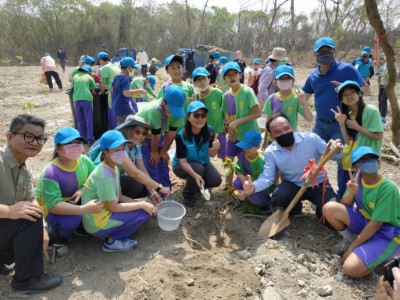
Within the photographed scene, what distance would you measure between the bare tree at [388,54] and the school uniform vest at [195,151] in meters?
3.36

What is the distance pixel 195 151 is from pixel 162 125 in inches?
19.1

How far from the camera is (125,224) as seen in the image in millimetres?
2916

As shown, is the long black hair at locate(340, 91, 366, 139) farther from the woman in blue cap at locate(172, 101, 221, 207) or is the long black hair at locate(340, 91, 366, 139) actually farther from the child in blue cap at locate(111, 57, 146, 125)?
the child in blue cap at locate(111, 57, 146, 125)

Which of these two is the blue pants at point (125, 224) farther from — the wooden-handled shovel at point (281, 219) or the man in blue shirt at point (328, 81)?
the man in blue shirt at point (328, 81)

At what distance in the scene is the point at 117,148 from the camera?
270 centimetres

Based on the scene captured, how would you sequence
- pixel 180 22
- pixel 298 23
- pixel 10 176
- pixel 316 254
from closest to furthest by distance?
pixel 10 176 < pixel 316 254 < pixel 180 22 < pixel 298 23

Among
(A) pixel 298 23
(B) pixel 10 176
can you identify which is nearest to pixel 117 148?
(B) pixel 10 176

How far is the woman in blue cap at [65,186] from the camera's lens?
8.61ft

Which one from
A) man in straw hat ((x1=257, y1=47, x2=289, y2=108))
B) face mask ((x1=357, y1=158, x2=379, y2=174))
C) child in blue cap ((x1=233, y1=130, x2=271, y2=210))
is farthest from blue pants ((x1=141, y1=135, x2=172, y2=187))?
man in straw hat ((x1=257, y1=47, x2=289, y2=108))

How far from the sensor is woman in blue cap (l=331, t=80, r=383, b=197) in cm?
321

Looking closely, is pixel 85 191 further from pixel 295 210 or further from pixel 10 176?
pixel 295 210

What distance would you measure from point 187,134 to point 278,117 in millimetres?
1008

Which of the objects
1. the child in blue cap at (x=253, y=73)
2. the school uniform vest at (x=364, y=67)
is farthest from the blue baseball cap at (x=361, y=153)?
the school uniform vest at (x=364, y=67)

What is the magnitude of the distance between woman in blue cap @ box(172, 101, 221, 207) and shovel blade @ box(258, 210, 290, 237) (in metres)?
0.76
